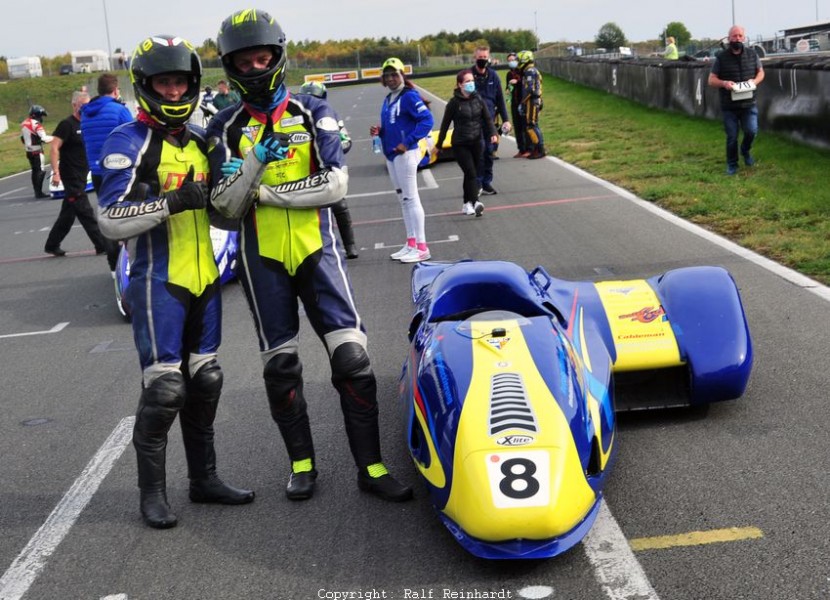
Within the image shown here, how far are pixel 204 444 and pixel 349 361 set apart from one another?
81cm

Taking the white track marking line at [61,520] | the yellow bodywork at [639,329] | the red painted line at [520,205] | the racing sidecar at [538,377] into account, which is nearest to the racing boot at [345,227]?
the red painted line at [520,205]

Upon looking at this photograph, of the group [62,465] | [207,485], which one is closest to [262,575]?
[207,485]

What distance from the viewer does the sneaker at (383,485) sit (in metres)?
4.56

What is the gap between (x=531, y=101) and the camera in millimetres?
17266

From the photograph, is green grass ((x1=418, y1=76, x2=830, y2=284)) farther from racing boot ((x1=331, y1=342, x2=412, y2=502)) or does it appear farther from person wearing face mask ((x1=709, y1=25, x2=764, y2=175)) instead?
racing boot ((x1=331, y1=342, x2=412, y2=502))

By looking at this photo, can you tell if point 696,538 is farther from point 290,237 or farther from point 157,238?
point 157,238

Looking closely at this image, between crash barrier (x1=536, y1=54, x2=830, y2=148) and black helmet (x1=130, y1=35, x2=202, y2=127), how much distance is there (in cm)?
1165

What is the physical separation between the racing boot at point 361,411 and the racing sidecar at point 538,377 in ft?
0.69

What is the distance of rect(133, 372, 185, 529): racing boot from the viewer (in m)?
4.47

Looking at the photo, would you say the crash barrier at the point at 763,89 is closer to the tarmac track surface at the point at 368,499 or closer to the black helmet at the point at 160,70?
the tarmac track surface at the point at 368,499

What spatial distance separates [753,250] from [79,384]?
5968 mm

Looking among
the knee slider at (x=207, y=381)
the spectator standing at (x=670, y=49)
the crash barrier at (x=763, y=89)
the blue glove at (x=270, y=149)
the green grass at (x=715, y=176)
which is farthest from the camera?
the spectator standing at (x=670, y=49)

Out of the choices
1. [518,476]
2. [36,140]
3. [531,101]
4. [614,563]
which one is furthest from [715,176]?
[36,140]

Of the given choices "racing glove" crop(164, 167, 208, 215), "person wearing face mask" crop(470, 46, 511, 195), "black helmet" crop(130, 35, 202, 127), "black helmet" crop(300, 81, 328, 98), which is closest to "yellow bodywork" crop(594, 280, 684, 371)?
"racing glove" crop(164, 167, 208, 215)
